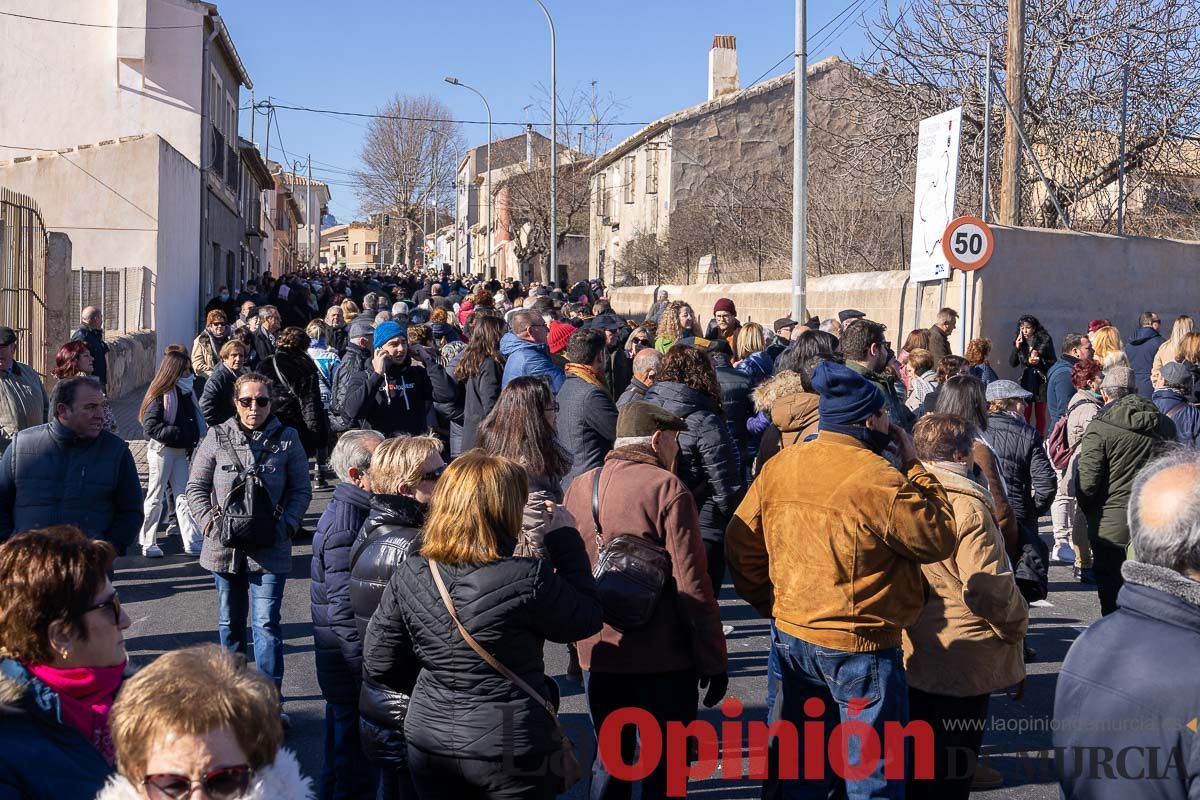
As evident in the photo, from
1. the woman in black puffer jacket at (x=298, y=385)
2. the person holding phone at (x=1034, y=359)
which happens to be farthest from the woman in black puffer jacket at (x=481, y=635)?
the person holding phone at (x=1034, y=359)

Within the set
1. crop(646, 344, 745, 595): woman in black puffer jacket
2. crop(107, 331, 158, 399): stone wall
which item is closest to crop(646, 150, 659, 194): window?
Answer: crop(107, 331, 158, 399): stone wall

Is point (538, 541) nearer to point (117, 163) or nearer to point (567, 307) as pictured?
point (567, 307)

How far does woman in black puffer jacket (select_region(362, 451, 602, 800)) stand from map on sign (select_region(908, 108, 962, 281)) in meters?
→ 11.2

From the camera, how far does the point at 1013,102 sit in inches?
634

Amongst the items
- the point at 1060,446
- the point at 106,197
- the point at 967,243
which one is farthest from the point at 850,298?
the point at 106,197

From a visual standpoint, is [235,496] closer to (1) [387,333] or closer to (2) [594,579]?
(2) [594,579]

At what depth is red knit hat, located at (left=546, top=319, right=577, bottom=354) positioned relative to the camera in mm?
10062

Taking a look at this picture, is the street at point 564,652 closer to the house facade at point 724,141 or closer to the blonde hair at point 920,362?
the blonde hair at point 920,362

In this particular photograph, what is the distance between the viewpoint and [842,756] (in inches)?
163

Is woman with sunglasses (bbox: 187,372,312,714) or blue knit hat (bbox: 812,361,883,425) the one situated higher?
blue knit hat (bbox: 812,361,883,425)

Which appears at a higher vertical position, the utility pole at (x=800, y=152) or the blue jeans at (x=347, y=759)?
the utility pole at (x=800, y=152)

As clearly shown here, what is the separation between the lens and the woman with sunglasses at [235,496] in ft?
19.3

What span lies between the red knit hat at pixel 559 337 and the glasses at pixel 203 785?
25.8 ft

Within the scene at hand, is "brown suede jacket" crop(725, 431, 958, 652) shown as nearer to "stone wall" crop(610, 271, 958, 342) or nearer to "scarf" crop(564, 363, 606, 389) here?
"scarf" crop(564, 363, 606, 389)
